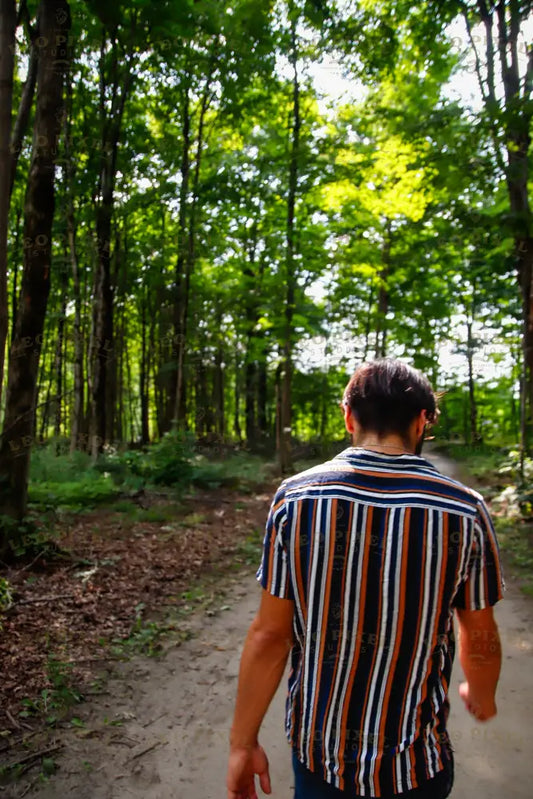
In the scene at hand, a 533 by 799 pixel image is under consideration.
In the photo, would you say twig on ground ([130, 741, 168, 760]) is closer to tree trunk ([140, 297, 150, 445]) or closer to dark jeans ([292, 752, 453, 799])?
dark jeans ([292, 752, 453, 799])

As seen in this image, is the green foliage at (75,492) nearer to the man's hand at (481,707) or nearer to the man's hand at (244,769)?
the man's hand at (244,769)

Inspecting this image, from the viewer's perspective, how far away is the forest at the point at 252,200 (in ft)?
22.0

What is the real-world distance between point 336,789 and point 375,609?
0.49 metres

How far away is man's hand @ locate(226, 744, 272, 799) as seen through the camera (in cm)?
166

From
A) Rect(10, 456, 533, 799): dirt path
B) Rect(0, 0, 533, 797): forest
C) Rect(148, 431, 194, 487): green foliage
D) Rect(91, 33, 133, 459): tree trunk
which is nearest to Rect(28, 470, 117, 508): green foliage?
Rect(0, 0, 533, 797): forest

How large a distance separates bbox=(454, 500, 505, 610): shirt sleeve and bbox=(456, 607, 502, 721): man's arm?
1.8 inches

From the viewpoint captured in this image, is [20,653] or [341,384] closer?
[20,653]

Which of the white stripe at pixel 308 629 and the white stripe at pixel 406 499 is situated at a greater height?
the white stripe at pixel 406 499

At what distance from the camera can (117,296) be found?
21234 mm

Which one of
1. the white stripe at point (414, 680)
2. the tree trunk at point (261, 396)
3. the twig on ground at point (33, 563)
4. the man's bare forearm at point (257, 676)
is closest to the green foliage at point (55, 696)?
the twig on ground at point (33, 563)

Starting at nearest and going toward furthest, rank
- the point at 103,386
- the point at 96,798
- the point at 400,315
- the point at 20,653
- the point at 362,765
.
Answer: the point at 362,765
the point at 96,798
the point at 20,653
the point at 103,386
the point at 400,315

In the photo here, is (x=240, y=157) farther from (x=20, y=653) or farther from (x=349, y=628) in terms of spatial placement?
(x=349, y=628)

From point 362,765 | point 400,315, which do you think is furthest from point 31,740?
point 400,315

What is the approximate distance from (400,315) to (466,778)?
824 inches
